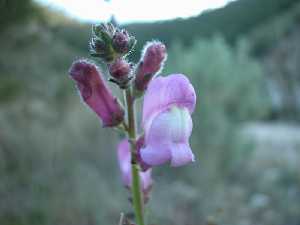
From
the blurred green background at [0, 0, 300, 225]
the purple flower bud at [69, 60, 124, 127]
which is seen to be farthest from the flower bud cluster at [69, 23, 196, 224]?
the blurred green background at [0, 0, 300, 225]

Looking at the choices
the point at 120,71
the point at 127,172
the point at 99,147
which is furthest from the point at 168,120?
the point at 99,147

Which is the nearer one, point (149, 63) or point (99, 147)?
point (149, 63)

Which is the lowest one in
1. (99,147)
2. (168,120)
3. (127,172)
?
(99,147)

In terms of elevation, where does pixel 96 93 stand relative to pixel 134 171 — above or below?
above

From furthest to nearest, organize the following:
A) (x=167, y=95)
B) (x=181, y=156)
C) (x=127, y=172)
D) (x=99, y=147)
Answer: (x=99, y=147) → (x=127, y=172) → (x=167, y=95) → (x=181, y=156)

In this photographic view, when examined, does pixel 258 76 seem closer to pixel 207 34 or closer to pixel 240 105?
pixel 240 105

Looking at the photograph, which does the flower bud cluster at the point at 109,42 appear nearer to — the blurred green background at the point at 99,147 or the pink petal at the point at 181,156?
the pink petal at the point at 181,156

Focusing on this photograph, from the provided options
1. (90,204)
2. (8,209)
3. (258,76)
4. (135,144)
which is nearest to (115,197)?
(90,204)

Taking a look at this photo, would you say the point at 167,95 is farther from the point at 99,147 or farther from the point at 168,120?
the point at 99,147
